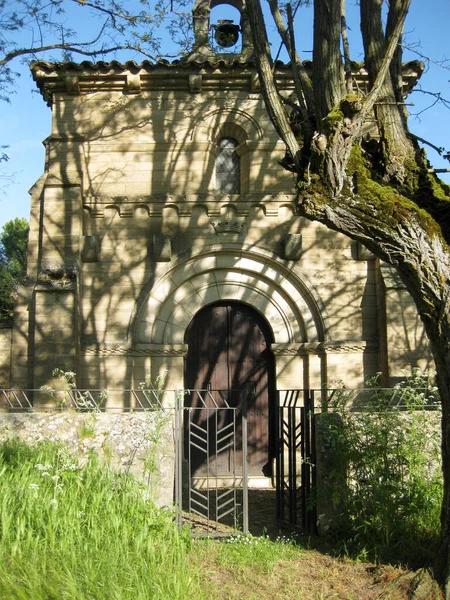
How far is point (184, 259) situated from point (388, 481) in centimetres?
560

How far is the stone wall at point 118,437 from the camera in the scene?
251 inches

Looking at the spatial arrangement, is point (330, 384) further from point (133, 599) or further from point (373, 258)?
point (133, 599)

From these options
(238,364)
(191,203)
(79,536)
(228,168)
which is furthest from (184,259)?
(79,536)

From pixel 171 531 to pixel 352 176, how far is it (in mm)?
3548

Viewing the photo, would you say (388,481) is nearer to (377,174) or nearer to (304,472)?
(304,472)

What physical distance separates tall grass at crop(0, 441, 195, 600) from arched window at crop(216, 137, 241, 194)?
651 cm

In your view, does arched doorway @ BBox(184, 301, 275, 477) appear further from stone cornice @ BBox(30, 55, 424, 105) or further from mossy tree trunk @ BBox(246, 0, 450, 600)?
mossy tree trunk @ BBox(246, 0, 450, 600)

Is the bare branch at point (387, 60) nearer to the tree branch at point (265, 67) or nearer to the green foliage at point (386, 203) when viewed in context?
the green foliage at point (386, 203)

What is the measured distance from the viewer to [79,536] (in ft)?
16.0

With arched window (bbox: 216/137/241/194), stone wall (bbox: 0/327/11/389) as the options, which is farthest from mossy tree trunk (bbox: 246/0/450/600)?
stone wall (bbox: 0/327/11/389)

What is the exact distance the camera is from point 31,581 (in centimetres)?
414

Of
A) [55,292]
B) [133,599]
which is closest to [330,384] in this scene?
[55,292]

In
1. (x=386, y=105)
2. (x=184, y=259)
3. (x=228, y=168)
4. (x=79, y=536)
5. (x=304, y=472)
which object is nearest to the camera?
(x=79, y=536)

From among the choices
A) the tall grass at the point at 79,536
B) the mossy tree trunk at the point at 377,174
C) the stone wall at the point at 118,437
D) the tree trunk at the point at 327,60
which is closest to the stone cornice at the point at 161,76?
the mossy tree trunk at the point at 377,174
